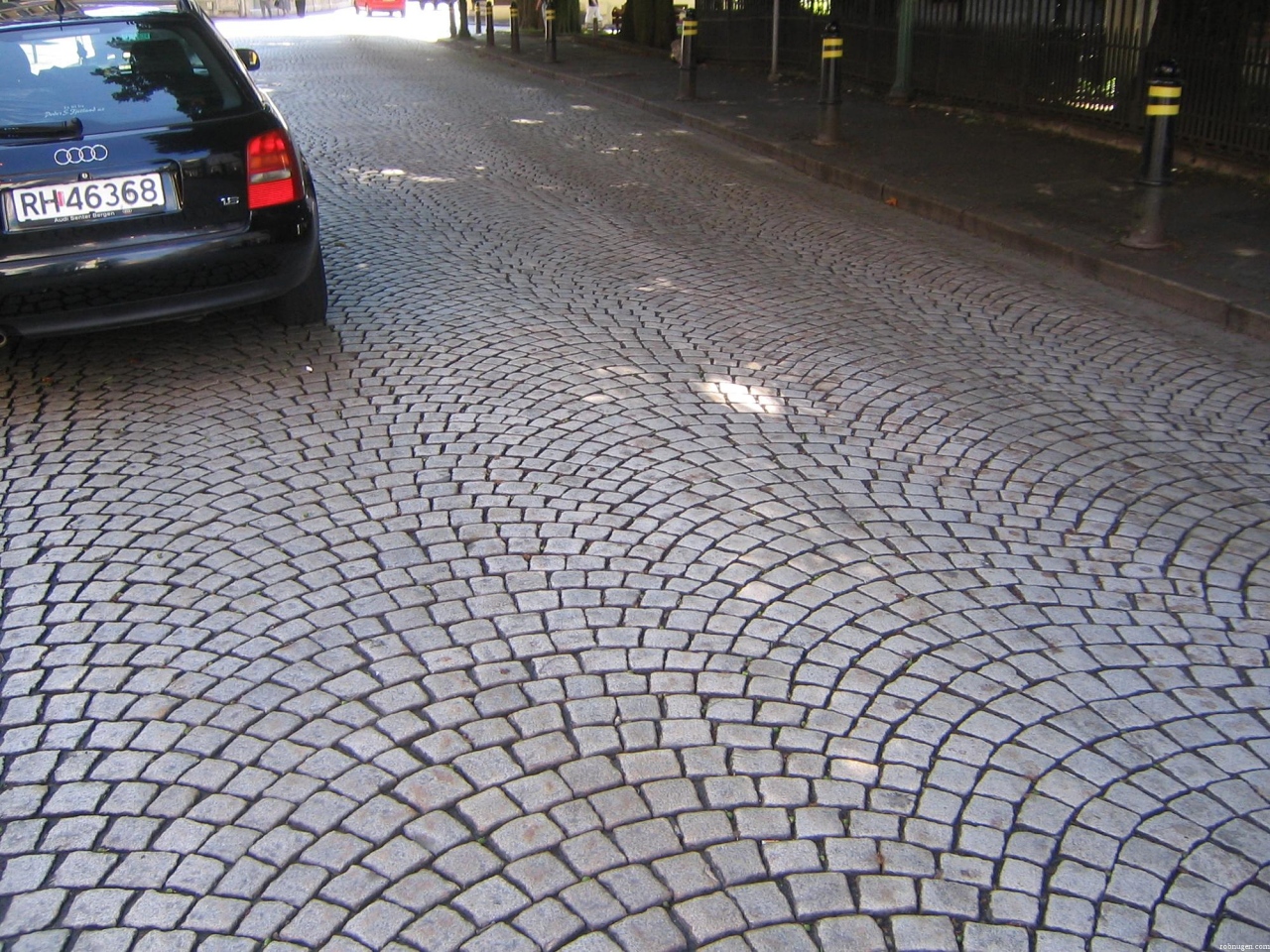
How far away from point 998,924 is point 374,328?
4.94m

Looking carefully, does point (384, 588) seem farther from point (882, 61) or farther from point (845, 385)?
point (882, 61)

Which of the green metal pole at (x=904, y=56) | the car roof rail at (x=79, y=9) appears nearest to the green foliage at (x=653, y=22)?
the green metal pole at (x=904, y=56)

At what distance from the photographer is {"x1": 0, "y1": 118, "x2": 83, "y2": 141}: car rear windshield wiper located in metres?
5.37

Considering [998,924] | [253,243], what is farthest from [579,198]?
[998,924]

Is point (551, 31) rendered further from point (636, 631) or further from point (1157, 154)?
point (636, 631)

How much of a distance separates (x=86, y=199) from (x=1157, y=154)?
6413 millimetres

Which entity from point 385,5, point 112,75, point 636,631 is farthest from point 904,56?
point 385,5

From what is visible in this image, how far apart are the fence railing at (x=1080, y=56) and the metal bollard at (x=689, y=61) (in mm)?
2685

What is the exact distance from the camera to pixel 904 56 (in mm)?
15961

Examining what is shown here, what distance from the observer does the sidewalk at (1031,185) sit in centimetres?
781

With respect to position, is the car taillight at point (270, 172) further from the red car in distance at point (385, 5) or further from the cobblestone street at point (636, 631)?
the red car in distance at point (385, 5)

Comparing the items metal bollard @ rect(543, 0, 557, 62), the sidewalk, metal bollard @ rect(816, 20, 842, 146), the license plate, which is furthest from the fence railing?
the license plate

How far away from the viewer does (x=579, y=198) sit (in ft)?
34.2

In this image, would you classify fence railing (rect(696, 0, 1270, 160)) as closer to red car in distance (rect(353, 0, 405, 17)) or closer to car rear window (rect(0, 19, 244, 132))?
car rear window (rect(0, 19, 244, 132))
